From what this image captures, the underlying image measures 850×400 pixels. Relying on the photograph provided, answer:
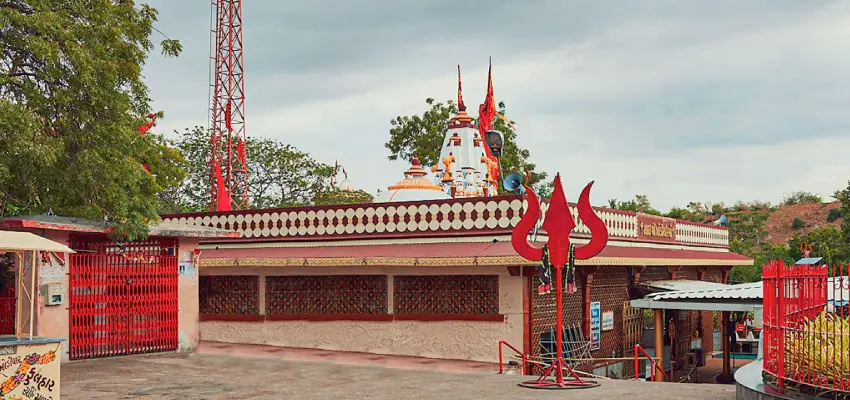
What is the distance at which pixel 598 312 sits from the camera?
1998cm

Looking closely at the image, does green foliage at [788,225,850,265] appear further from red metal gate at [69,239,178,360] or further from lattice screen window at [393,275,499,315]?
red metal gate at [69,239,178,360]

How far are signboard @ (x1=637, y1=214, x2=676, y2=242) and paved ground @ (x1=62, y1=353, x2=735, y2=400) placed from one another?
8760mm

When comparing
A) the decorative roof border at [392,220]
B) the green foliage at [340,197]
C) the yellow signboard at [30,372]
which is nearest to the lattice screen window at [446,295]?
the decorative roof border at [392,220]

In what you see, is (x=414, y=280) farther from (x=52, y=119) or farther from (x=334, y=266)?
(x=52, y=119)

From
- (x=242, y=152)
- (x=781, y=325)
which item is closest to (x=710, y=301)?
(x=781, y=325)

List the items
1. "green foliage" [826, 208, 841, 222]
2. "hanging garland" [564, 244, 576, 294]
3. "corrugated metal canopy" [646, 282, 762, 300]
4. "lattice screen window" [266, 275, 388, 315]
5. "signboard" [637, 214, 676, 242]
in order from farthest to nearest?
"green foliage" [826, 208, 841, 222] → "signboard" [637, 214, 676, 242] → "lattice screen window" [266, 275, 388, 315] → "corrugated metal canopy" [646, 282, 762, 300] → "hanging garland" [564, 244, 576, 294]

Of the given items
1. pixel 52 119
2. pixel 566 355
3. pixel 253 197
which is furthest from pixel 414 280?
pixel 253 197

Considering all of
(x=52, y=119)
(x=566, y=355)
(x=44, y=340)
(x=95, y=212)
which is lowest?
(x=566, y=355)

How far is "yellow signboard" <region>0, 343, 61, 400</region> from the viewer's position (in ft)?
32.3

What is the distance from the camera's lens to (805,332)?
370 inches

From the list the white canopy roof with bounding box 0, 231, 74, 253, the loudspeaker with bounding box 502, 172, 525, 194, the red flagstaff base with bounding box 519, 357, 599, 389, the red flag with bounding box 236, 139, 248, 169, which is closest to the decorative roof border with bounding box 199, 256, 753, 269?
the loudspeaker with bounding box 502, 172, 525, 194

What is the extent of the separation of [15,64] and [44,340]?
6.55 metres

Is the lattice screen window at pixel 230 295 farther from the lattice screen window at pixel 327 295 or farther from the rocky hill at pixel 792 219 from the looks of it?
the rocky hill at pixel 792 219

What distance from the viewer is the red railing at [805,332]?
9.09 meters
